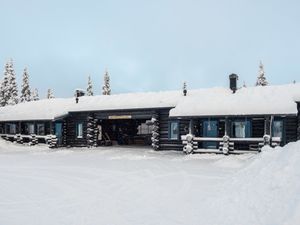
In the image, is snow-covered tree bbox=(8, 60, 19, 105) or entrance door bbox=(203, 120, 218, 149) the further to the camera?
snow-covered tree bbox=(8, 60, 19, 105)

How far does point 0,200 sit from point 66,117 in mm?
18522

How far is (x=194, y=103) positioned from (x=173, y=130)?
10.2 feet

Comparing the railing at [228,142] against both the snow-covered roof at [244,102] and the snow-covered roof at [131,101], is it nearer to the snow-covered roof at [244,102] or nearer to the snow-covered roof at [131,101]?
the snow-covered roof at [244,102]

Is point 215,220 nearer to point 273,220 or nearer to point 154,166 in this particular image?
point 273,220

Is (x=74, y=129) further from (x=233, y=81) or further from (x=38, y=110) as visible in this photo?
(x=233, y=81)

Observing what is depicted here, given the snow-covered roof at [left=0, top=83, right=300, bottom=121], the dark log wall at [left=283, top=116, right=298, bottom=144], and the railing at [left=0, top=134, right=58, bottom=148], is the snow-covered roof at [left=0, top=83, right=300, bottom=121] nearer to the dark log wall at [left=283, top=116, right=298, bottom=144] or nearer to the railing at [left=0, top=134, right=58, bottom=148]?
the dark log wall at [left=283, top=116, right=298, bottom=144]

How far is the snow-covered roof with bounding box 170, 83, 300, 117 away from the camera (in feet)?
58.3

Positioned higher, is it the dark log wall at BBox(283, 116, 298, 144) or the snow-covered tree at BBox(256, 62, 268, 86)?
the snow-covered tree at BBox(256, 62, 268, 86)

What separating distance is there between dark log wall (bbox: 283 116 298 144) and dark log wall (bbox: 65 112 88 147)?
15.1 m

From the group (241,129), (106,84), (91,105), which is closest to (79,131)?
(91,105)

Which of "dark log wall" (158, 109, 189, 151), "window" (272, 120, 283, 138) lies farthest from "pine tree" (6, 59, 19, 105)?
"window" (272, 120, 283, 138)

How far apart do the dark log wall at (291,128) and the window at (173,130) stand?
710 centimetres

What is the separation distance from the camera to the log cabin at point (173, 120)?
18.7 m

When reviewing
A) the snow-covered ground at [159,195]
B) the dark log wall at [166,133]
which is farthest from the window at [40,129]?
the snow-covered ground at [159,195]
